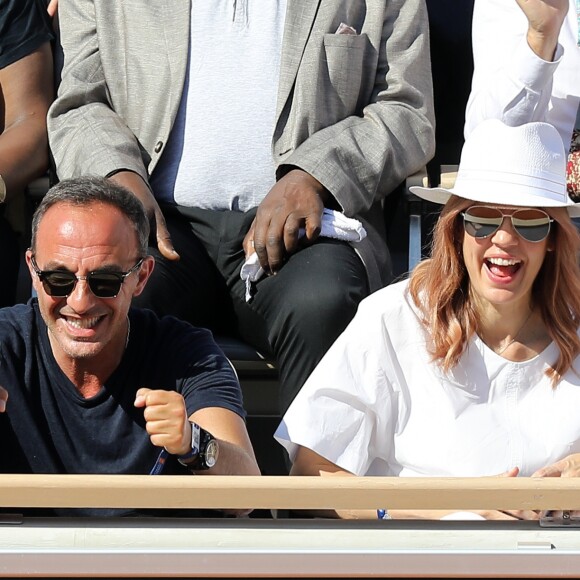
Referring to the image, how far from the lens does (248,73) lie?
9.91 ft

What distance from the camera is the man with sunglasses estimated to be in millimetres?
2168

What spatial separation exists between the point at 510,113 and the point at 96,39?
1.10 meters

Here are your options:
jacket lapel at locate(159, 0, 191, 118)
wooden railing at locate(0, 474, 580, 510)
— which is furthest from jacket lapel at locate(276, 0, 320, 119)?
wooden railing at locate(0, 474, 580, 510)

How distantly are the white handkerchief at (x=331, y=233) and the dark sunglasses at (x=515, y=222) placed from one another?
54 centimetres

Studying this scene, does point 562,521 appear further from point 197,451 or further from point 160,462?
point 160,462

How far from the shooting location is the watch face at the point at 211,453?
6.56ft

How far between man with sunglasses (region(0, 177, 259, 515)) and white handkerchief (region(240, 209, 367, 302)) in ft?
1.61

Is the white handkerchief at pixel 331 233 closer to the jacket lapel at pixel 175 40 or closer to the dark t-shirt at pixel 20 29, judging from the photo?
the jacket lapel at pixel 175 40

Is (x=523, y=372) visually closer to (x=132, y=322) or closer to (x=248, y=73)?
(x=132, y=322)

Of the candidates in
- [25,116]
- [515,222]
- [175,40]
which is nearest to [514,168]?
[515,222]

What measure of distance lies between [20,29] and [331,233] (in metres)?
1.06

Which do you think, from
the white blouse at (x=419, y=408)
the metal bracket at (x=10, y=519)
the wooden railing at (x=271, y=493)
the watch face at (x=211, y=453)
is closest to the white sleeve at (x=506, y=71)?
the white blouse at (x=419, y=408)

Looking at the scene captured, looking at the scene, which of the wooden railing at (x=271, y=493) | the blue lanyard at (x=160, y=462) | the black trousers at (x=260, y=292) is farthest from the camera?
the black trousers at (x=260, y=292)

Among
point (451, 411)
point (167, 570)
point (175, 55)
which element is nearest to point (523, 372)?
point (451, 411)
